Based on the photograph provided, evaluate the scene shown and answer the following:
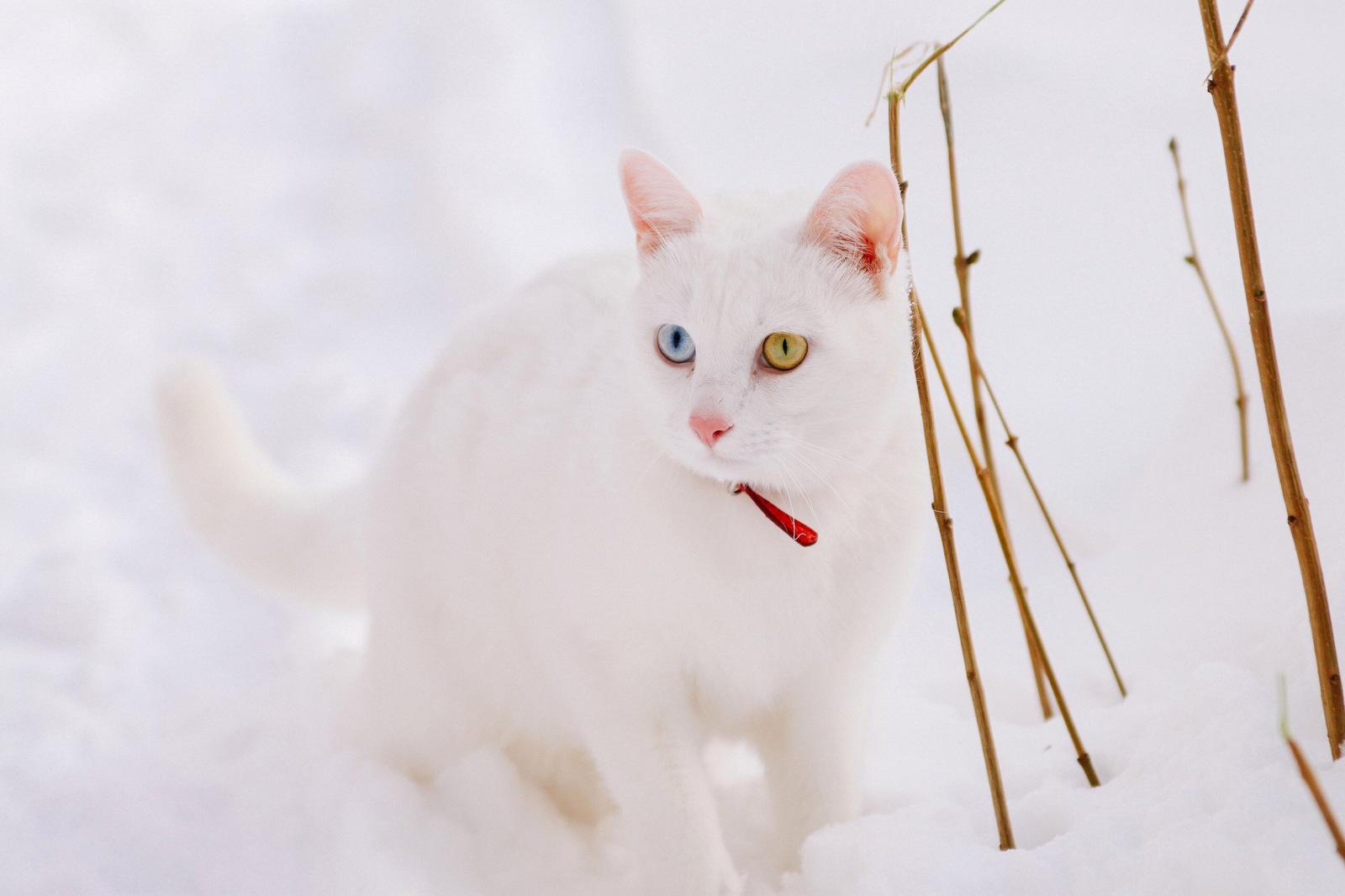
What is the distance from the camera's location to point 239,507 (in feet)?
6.95

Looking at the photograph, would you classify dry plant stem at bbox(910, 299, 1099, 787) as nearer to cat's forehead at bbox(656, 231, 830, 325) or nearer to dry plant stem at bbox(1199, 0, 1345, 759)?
cat's forehead at bbox(656, 231, 830, 325)

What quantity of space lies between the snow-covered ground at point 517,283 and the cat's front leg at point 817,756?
0.36 feet

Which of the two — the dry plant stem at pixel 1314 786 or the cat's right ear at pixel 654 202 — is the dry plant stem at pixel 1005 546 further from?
the dry plant stem at pixel 1314 786

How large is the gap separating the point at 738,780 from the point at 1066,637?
2.17 ft

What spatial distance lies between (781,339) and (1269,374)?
53 centimetres

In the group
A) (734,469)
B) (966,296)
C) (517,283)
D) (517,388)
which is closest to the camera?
(734,469)

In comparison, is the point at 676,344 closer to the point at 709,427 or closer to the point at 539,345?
the point at 709,427

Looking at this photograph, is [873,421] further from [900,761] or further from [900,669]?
[900,669]

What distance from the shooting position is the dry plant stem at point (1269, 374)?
101 centimetres

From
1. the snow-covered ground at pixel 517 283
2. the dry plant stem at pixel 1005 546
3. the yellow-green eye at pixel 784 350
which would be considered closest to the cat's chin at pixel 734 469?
the yellow-green eye at pixel 784 350

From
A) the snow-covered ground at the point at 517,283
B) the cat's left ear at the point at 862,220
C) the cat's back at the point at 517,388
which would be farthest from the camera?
the cat's back at the point at 517,388

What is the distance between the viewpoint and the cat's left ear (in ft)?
4.23

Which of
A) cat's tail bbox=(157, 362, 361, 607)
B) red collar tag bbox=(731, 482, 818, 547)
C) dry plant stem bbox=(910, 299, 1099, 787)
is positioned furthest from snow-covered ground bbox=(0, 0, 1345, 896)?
red collar tag bbox=(731, 482, 818, 547)

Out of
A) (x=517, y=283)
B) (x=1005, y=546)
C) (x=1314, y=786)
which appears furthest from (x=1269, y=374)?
(x=517, y=283)
